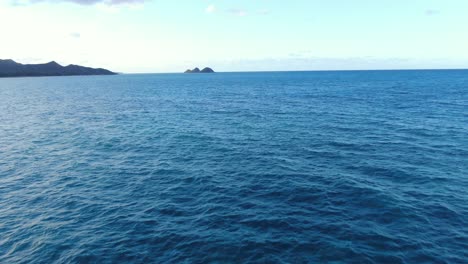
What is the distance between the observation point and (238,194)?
103ft

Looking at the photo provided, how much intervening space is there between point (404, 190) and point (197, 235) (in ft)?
76.6

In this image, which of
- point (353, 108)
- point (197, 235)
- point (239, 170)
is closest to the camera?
point (197, 235)

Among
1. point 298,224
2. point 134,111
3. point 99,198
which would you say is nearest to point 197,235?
point 298,224

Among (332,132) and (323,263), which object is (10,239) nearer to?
(323,263)

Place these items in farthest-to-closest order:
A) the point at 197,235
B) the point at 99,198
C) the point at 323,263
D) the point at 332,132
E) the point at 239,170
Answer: the point at 332,132, the point at 239,170, the point at 99,198, the point at 197,235, the point at 323,263

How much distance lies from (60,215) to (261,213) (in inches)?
782

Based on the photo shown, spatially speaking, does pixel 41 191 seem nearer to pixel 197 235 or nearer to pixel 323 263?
pixel 197 235

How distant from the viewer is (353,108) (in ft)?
274

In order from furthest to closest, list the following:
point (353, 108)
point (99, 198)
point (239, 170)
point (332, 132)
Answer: point (353, 108)
point (332, 132)
point (239, 170)
point (99, 198)

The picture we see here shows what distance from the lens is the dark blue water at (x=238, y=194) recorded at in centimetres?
2206

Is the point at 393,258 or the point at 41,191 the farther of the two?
the point at 41,191

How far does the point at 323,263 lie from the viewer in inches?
795

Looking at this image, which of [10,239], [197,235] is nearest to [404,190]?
[197,235]

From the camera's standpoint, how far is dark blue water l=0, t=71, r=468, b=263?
22.1 metres
